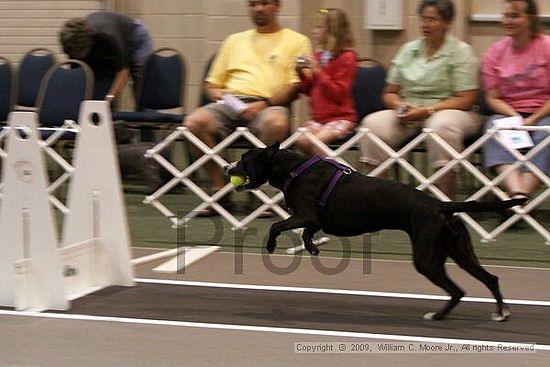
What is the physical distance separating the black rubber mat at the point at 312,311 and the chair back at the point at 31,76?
11.9 ft

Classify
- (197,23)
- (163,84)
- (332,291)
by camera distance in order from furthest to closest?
(197,23), (163,84), (332,291)

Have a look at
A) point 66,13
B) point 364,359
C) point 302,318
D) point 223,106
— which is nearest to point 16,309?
point 302,318

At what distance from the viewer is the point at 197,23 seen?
10297mm

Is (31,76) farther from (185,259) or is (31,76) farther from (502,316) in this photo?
(502,316)

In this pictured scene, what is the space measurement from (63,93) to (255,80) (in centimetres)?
146

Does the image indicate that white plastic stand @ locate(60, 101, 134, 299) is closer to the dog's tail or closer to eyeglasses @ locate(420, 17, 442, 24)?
the dog's tail

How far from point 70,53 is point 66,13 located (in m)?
2.88

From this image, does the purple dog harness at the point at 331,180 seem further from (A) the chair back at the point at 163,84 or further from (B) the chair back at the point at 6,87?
(B) the chair back at the point at 6,87

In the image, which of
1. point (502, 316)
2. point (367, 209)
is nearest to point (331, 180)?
point (367, 209)

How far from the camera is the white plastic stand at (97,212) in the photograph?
4863 mm

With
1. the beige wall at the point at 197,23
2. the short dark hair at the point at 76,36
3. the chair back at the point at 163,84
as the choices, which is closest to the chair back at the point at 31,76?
the short dark hair at the point at 76,36

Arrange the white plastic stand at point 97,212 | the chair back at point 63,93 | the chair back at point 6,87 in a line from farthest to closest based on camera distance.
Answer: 1. the chair back at point 6,87
2. the chair back at point 63,93
3. the white plastic stand at point 97,212

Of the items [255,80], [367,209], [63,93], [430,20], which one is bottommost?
[367,209]

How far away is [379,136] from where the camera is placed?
6344mm
